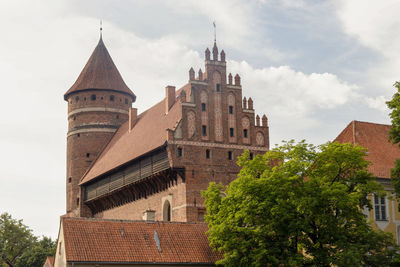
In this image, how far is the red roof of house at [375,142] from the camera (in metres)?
33.5

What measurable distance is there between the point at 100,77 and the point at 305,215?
1404 inches

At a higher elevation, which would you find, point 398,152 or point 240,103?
point 240,103

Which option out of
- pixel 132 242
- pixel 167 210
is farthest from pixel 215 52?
pixel 132 242

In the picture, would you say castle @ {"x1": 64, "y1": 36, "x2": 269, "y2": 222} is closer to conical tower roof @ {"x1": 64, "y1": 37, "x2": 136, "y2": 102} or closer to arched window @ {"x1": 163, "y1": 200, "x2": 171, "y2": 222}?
arched window @ {"x1": 163, "y1": 200, "x2": 171, "y2": 222}

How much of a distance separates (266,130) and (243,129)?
1617mm

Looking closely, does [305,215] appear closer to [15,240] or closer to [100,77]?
[100,77]

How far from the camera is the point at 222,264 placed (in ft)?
93.6

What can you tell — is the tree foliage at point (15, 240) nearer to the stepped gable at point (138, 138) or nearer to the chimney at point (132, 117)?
the stepped gable at point (138, 138)

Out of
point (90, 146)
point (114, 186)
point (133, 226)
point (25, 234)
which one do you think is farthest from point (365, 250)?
point (25, 234)

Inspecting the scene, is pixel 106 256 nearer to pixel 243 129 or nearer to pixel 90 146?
pixel 243 129

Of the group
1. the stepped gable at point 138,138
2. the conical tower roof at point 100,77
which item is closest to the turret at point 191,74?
the stepped gable at point 138,138

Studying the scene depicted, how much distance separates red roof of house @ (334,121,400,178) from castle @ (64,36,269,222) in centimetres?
756

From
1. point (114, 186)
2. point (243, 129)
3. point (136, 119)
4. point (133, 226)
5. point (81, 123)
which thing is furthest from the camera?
point (81, 123)

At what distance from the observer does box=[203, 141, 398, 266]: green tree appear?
25.6m
